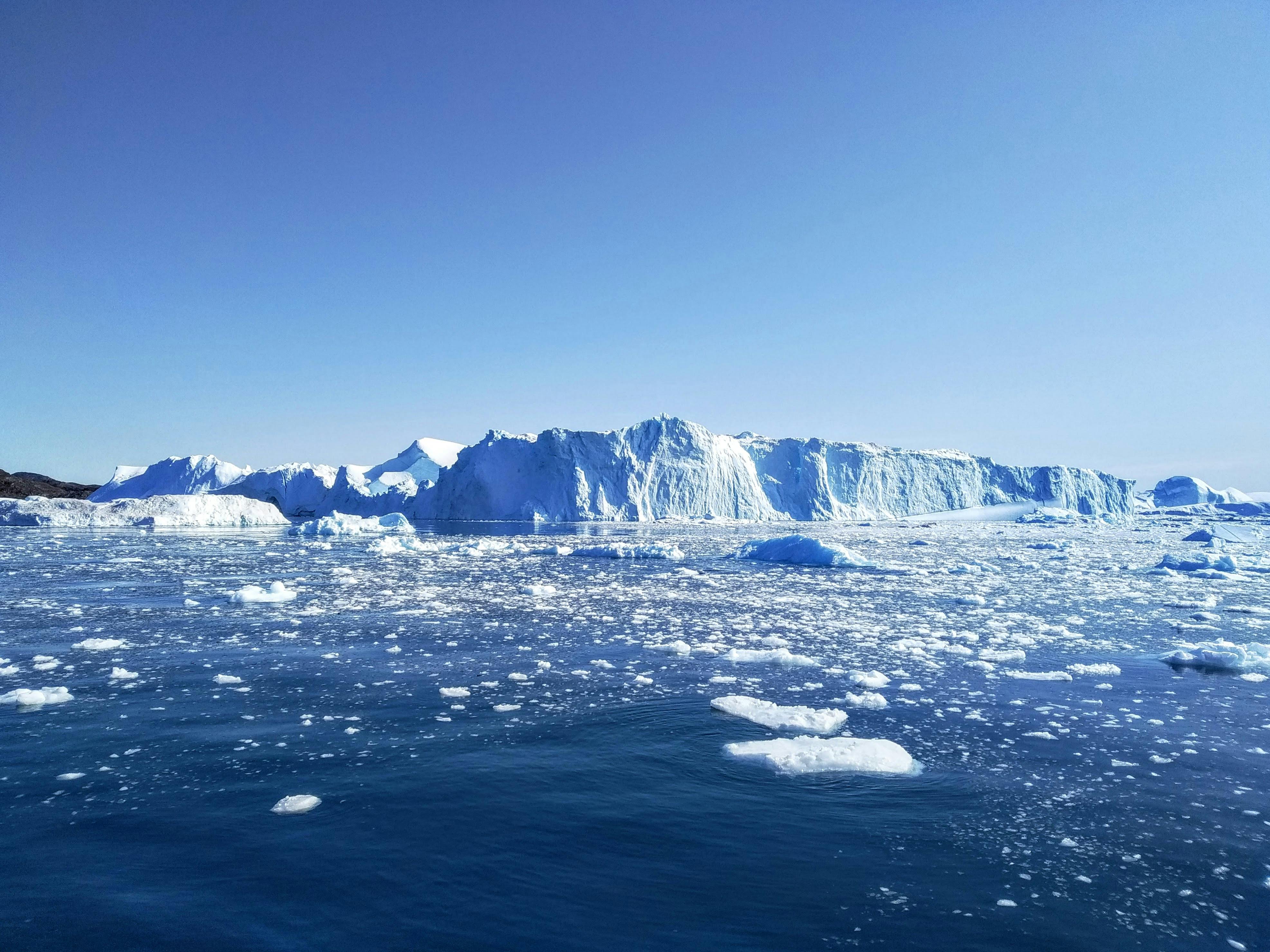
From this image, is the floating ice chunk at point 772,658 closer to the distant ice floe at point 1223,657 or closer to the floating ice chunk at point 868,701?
the floating ice chunk at point 868,701

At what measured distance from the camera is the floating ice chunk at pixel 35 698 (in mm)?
6438

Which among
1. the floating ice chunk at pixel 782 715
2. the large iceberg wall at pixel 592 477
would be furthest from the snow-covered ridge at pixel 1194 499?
the floating ice chunk at pixel 782 715

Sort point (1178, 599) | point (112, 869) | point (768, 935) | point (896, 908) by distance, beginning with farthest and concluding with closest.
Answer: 1. point (1178, 599)
2. point (112, 869)
3. point (896, 908)
4. point (768, 935)

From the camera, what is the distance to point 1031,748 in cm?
563

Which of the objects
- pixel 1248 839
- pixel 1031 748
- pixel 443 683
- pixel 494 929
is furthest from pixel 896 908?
pixel 443 683

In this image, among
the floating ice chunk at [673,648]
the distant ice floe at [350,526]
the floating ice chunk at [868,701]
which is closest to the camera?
the floating ice chunk at [868,701]

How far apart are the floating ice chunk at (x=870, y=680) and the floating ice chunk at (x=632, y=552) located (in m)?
15.8

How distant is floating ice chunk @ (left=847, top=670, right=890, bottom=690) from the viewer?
7383 mm

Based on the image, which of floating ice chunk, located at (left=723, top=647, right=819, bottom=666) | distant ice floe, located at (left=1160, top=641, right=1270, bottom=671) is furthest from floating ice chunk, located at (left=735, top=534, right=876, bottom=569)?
floating ice chunk, located at (left=723, top=647, right=819, bottom=666)

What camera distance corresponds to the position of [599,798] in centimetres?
464

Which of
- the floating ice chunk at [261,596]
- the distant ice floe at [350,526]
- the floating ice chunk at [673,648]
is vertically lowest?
the floating ice chunk at [673,648]

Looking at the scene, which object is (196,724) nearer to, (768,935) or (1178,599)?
(768,935)

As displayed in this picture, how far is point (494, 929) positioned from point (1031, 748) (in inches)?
174

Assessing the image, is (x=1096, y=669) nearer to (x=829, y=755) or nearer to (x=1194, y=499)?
(x=829, y=755)
